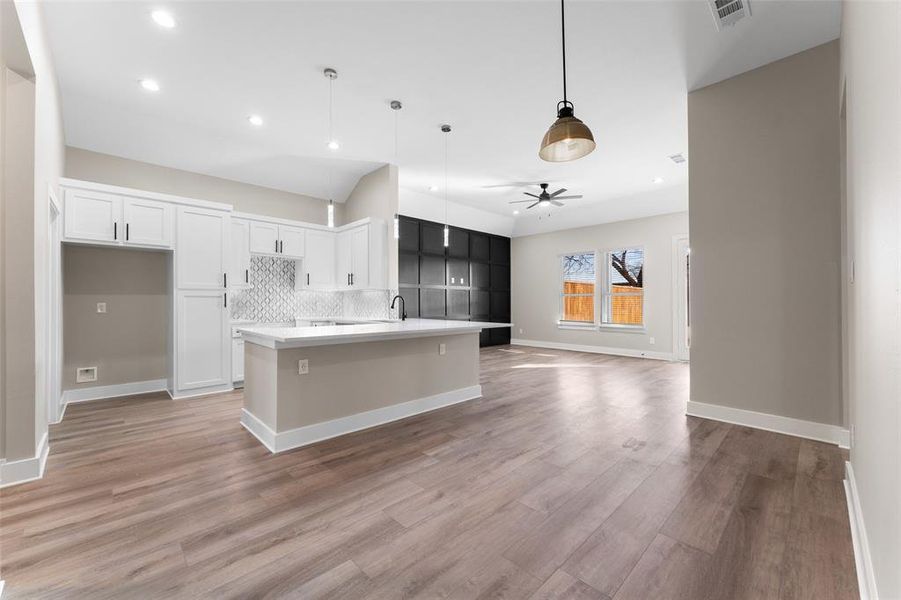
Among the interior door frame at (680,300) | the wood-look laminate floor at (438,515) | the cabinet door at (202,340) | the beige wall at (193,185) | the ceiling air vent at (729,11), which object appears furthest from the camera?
the interior door frame at (680,300)

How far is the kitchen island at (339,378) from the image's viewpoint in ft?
9.36

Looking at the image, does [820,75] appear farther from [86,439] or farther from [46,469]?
[86,439]

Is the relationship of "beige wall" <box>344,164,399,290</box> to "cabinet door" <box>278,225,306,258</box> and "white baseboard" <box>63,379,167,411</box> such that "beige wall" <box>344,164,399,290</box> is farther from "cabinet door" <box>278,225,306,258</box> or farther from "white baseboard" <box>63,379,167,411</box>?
"white baseboard" <box>63,379,167,411</box>

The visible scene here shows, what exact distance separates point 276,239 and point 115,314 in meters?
2.06

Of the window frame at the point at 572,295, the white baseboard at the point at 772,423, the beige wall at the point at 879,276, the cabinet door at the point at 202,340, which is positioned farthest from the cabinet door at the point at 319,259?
the beige wall at the point at 879,276

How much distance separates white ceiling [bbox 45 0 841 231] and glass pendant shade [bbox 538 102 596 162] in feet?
3.26

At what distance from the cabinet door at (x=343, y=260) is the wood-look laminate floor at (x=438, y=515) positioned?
3.01 metres

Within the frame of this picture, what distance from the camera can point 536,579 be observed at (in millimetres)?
1504

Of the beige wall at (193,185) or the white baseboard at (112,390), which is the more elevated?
the beige wall at (193,185)

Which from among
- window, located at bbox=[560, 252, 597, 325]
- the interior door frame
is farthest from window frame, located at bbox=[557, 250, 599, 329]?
the interior door frame

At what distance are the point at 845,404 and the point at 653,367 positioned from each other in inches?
144

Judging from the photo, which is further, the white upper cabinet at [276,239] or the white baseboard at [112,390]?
the white upper cabinet at [276,239]

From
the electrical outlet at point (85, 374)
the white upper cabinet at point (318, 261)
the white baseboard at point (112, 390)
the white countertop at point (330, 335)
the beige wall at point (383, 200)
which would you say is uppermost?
the beige wall at point (383, 200)

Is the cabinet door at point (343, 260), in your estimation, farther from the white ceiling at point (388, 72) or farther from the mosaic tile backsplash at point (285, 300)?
the white ceiling at point (388, 72)
